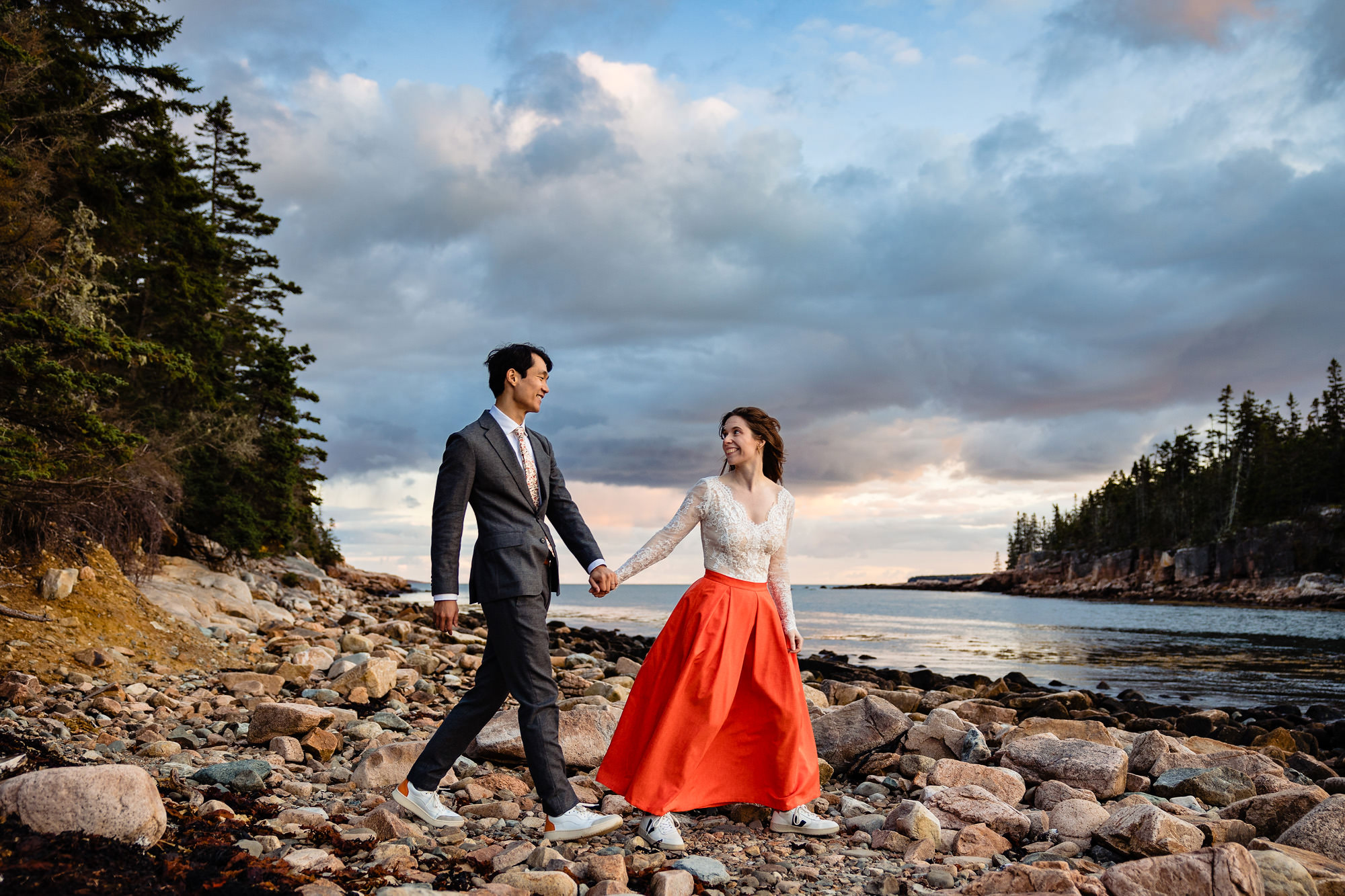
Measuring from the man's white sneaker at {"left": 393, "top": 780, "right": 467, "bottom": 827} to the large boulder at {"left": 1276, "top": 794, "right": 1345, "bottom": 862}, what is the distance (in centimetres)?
458

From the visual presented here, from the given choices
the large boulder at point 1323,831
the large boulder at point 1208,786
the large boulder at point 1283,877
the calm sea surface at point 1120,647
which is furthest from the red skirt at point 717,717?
the calm sea surface at point 1120,647

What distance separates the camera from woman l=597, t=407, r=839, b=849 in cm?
446

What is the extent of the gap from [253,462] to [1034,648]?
24744 mm

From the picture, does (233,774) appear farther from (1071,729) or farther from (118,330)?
(118,330)

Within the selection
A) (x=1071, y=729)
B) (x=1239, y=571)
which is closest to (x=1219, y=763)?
(x=1071, y=729)

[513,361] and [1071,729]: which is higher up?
[513,361]

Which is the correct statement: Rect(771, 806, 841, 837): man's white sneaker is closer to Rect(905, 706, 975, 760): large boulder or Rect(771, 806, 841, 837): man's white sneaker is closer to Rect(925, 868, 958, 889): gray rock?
Rect(925, 868, 958, 889): gray rock

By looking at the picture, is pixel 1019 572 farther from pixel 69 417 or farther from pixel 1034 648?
pixel 69 417

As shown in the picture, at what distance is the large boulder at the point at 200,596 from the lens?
1195cm

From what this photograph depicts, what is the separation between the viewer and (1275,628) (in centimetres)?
3634

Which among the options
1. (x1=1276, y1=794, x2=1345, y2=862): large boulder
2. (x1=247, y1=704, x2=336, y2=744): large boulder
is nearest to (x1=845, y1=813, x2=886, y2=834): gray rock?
(x1=1276, y1=794, x2=1345, y2=862): large boulder

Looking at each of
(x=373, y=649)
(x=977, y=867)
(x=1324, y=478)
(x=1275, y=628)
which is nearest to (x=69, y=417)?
(x=373, y=649)

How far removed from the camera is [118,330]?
46.6ft

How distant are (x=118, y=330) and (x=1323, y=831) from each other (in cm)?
1671
